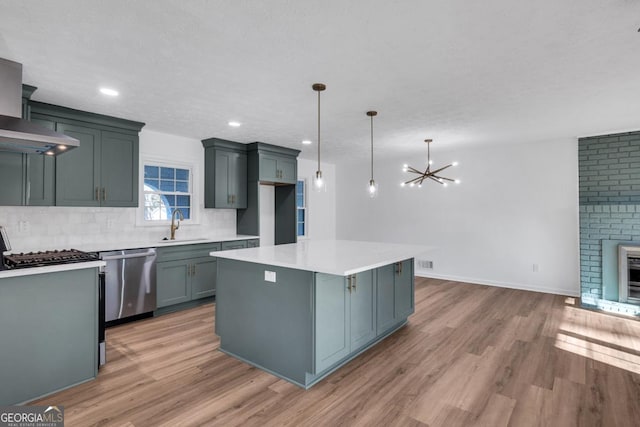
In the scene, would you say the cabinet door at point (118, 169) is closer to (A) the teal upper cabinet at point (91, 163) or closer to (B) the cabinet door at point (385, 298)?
(A) the teal upper cabinet at point (91, 163)

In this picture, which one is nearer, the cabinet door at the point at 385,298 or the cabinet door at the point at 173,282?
the cabinet door at the point at 385,298

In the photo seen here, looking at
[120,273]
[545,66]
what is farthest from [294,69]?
[120,273]

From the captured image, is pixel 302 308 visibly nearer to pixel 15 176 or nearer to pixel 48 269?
pixel 48 269

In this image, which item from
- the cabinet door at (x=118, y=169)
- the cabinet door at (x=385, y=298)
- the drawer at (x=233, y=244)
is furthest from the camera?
the drawer at (x=233, y=244)

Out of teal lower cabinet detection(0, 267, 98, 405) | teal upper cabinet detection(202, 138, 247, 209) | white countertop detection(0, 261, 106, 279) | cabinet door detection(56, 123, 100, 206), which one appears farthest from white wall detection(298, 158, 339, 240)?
teal lower cabinet detection(0, 267, 98, 405)

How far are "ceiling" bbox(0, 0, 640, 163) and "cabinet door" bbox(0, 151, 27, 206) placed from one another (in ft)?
2.15

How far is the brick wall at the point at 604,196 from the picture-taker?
4.54 meters

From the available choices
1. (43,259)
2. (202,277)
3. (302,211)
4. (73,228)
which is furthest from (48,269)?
(302,211)

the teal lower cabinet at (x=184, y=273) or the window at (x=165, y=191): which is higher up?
the window at (x=165, y=191)

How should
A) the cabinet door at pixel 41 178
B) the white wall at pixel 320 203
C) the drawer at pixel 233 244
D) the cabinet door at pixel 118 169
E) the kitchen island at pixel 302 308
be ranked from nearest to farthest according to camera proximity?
the kitchen island at pixel 302 308
the cabinet door at pixel 41 178
the cabinet door at pixel 118 169
the drawer at pixel 233 244
the white wall at pixel 320 203

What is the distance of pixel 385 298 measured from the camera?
338 centimetres

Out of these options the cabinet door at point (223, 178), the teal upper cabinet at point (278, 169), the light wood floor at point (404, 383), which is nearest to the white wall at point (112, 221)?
the cabinet door at point (223, 178)

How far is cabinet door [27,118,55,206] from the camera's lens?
3.38 metres

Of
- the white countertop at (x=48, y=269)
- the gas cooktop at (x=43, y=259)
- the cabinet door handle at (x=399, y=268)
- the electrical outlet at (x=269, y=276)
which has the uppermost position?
the gas cooktop at (x=43, y=259)
